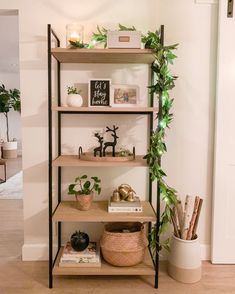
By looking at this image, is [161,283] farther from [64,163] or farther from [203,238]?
[64,163]

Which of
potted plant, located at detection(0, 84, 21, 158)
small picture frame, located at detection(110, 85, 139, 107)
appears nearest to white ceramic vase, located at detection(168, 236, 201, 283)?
small picture frame, located at detection(110, 85, 139, 107)

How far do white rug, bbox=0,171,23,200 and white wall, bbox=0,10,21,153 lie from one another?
246 cm

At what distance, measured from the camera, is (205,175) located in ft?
8.41

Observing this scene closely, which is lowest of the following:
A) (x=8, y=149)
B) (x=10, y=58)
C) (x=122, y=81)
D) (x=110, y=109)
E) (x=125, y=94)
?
(x=8, y=149)

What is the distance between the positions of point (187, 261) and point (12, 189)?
3.51 m

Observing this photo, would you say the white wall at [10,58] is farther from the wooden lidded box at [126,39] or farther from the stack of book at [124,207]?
the stack of book at [124,207]

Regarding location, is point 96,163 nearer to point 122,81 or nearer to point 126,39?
point 122,81

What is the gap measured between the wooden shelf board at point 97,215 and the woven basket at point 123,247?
0.15m

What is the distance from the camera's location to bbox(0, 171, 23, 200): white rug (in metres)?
4.56

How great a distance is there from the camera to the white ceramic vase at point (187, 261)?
Result: 2230 millimetres

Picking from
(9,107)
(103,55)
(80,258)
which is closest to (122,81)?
(103,55)

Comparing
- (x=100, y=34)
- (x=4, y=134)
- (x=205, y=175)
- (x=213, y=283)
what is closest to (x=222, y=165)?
(x=205, y=175)

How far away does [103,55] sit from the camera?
2191mm

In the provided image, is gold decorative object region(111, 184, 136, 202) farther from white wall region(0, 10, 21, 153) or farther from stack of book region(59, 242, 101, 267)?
white wall region(0, 10, 21, 153)
